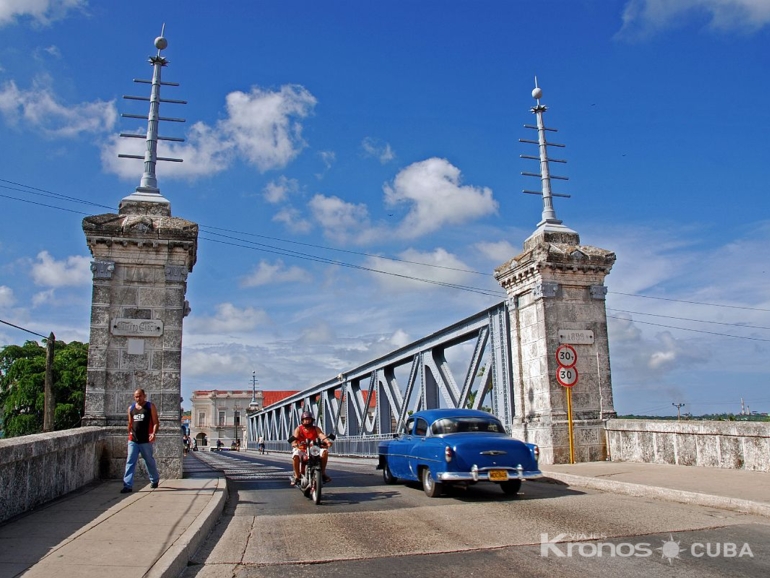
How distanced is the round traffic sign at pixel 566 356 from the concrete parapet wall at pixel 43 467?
839 cm

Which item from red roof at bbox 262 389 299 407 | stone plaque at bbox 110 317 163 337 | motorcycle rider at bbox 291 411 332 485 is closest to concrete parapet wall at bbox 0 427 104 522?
stone plaque at bbox 110 317 163 337

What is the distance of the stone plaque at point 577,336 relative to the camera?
13172mm

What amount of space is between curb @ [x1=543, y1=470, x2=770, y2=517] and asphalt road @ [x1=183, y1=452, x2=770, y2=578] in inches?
6.5

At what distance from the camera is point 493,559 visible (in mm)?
5336

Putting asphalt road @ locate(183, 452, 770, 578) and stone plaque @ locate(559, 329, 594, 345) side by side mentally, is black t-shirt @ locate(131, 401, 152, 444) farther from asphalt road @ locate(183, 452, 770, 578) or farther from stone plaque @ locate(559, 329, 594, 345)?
stone plaque @ locate(559, 329, 594, 345)

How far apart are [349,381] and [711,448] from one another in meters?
16.0

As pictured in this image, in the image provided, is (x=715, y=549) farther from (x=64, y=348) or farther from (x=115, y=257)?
(x=64, y=348)

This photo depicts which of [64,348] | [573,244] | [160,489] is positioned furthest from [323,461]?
[64,348]

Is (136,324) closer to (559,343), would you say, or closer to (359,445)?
(559,343)

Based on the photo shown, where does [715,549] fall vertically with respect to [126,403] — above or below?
below

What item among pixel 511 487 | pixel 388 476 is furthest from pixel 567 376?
pixel 388 476

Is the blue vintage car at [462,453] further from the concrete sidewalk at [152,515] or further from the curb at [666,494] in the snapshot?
the concrete sidewalk at [152,515]

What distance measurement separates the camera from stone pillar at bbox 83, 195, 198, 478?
10.8 metres

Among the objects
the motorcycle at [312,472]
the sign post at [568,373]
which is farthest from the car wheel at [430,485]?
the sign post at [568,373]
